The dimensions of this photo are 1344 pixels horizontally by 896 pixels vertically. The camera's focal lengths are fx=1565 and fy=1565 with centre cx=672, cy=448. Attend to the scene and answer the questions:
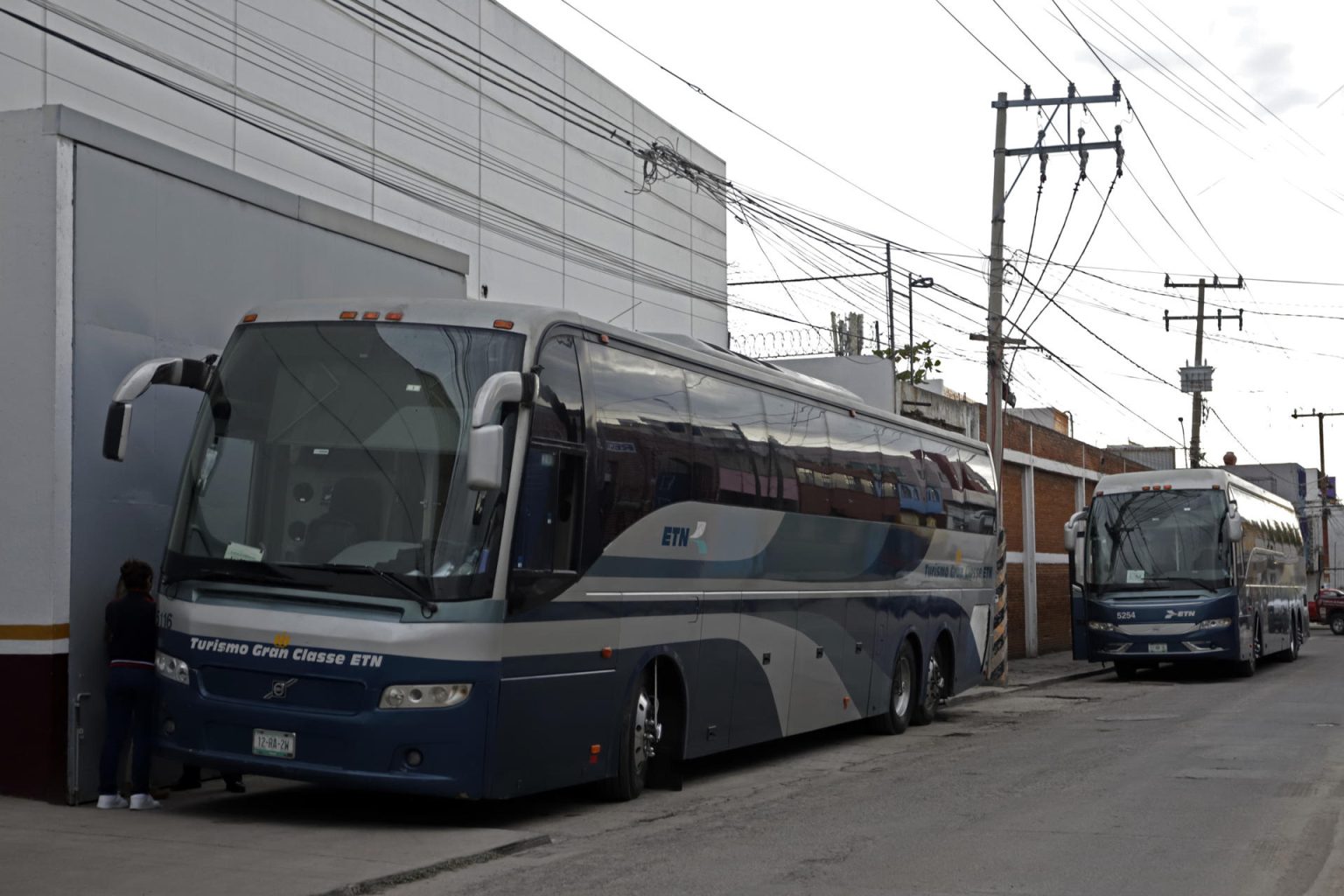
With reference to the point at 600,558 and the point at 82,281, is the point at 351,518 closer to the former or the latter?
the point at 600,558

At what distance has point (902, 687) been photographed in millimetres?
17859

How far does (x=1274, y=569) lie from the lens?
105 ft

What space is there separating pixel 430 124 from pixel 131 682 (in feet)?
61.7

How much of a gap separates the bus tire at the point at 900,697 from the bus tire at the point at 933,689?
10.0 inches

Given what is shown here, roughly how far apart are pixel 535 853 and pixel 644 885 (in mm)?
1309

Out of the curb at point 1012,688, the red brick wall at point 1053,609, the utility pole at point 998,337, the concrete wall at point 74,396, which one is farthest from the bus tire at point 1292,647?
the concrete wall at point 74,396

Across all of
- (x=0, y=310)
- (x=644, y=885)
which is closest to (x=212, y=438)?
(x=0, y=310)

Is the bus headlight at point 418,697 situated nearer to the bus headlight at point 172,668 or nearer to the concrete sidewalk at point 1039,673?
the bus headlight at point 172,668

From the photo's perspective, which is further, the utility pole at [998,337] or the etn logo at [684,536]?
the utility pole at [998,337]

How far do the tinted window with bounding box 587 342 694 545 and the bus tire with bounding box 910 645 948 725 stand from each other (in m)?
7.46

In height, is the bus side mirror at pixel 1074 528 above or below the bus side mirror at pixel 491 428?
below

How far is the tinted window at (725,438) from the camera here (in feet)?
41.2

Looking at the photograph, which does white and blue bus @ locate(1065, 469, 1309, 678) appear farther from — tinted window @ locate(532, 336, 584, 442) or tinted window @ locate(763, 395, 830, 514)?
tinted window @ locate(532, 336, 584, 442)

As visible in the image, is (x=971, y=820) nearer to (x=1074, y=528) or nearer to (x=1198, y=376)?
(x=1074, y=528)
